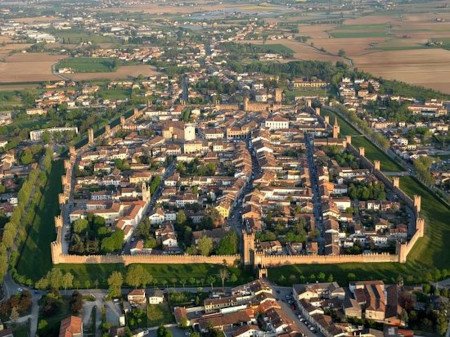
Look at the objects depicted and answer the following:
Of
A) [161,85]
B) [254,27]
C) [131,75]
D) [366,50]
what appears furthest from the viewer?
[254,27]

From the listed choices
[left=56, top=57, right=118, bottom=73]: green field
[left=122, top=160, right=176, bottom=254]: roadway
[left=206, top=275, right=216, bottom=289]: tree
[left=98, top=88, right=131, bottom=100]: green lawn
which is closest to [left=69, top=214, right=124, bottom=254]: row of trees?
[left=122, top=160, right=176, bottom=254]: roadway

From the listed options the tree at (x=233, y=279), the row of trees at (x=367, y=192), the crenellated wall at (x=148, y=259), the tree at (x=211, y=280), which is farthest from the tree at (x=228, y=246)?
the row of trees at (x=367, y=192)

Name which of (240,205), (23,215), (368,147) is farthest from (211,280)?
(368,147)

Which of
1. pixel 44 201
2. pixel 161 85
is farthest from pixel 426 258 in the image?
pixel 161 85

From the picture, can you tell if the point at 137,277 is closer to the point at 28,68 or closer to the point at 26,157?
the point at 26,157

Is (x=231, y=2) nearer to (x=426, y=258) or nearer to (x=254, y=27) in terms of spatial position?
(x=254, y=27)

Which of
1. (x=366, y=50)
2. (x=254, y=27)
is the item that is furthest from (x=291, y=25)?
(x=366, y=50)

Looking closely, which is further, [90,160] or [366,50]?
[366,50]

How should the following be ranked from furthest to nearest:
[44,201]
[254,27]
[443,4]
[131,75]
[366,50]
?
[443,4] → [254,27] → [366,50] → [131,75] → [44,201]
